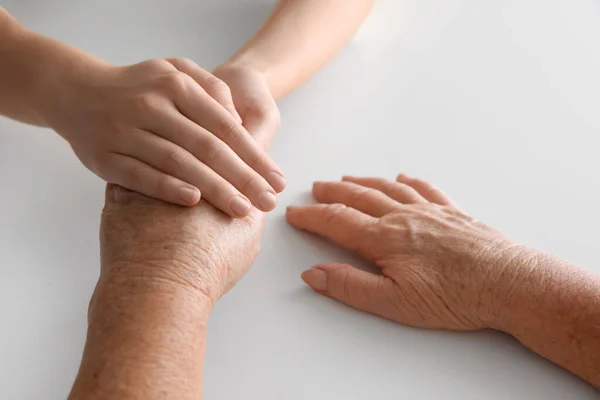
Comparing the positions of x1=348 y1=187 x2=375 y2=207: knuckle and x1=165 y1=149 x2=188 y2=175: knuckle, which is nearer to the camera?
x1=165 y1=149 x2=188 y2=175: knuckle

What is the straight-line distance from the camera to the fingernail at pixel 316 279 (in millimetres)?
1146

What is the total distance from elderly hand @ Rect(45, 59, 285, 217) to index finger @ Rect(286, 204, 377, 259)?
14 centimetres

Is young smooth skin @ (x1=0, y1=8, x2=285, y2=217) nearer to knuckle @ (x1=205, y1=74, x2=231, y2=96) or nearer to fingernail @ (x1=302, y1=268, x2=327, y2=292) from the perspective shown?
knuckle @ (x1=205, y1=74, x2=231, y2=96)

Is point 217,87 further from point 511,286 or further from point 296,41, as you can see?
point 511,286

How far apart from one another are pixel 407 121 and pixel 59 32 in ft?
2.63

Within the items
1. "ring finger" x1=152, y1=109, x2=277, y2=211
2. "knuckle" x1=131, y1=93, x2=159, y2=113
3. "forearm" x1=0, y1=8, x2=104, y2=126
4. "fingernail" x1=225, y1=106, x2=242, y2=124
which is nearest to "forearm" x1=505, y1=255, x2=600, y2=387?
"ring finger" x1=152, y1=109, x2=277, y2=211

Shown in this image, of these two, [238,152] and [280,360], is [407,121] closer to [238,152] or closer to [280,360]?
[238,152]

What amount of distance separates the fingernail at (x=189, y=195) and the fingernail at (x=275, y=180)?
0.13m

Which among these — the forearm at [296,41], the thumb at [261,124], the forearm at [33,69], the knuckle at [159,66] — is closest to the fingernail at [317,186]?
the thumb at [261,124]

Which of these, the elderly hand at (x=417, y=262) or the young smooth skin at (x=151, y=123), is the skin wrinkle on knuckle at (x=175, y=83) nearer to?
the young smooth skin at (x=151, y=123)

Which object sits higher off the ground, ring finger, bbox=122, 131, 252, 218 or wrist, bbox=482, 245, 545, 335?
ring finger, bbox=122, 131, 252, 218

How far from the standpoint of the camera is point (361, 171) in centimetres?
137

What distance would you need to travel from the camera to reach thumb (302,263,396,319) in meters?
1.12

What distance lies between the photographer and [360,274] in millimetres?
1140
